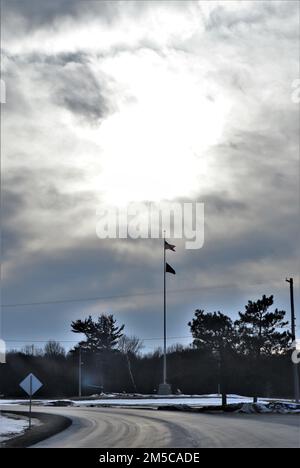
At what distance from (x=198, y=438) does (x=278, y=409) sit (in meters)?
23.4

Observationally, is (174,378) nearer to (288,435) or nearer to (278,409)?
(278,409)

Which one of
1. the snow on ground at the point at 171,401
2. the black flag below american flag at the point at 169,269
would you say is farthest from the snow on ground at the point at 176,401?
the black flag below american flag at the point at 169,269

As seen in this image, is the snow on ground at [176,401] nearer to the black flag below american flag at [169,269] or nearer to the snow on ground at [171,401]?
the snow on ground at [171,401]

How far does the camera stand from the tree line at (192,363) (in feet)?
192

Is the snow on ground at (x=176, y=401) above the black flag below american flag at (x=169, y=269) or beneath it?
beneath

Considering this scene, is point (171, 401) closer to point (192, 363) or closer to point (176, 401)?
point (176, 401)

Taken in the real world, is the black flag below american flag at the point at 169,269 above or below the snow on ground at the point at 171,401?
above

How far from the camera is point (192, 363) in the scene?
95.4m

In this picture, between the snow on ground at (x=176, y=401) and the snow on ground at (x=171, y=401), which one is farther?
the snow on ground at (x=171, y=401)

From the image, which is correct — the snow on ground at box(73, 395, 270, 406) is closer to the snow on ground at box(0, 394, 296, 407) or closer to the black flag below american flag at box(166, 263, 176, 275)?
the snow on ground at box(0, 394, 296, 407)

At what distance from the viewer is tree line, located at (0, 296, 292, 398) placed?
58.6 m

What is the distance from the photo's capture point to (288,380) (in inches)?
3182

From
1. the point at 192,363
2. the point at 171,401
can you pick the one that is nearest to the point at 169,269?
the point at 171,401

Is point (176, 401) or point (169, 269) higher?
point (169, 269)
